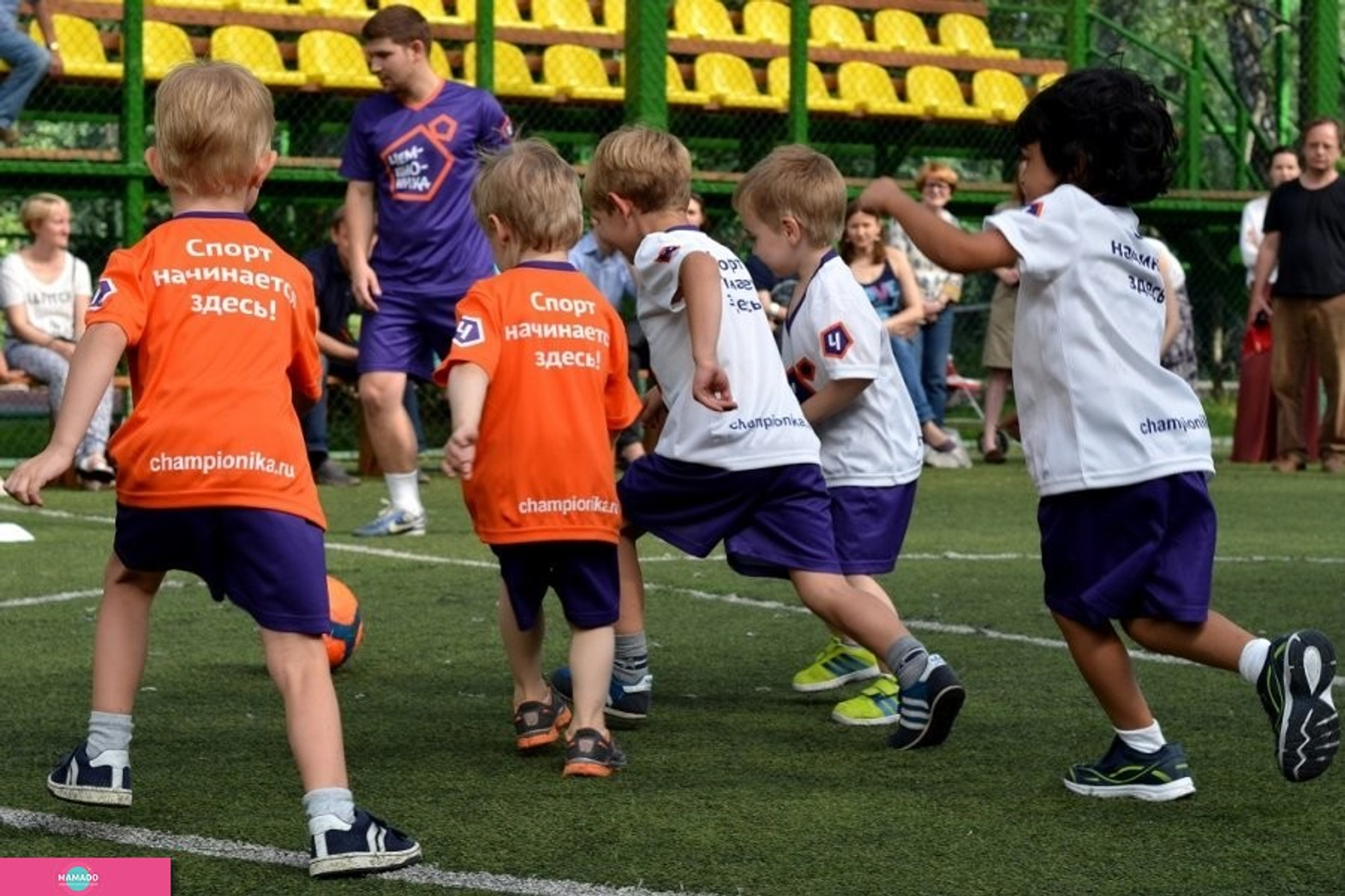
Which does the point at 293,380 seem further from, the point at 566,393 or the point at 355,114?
the point at 355,114

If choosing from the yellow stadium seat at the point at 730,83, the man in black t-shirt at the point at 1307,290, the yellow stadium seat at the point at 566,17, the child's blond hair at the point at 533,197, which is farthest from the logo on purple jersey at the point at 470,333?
the yellow stadium seat at the point at 566,17

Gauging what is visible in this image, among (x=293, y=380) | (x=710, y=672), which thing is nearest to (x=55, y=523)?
(x=710, y=672)

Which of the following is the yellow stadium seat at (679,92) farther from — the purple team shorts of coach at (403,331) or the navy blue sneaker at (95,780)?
the navy blue sneaker at (95,780)

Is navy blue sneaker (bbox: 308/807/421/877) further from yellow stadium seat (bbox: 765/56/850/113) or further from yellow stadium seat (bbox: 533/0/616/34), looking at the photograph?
yellow stadium seat (bbox: 533/0/616/34)

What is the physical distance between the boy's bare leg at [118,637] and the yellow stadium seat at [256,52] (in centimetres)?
1218

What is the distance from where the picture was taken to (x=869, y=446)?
235 inches

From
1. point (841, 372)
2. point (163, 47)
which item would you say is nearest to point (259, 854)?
point (841, 372)

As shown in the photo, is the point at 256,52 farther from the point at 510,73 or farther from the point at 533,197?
the point at 533,197

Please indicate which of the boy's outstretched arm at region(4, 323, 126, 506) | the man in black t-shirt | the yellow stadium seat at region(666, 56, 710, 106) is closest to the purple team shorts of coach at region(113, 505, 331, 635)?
the boy's outstretched arm at region(4, 323, 126, 506)

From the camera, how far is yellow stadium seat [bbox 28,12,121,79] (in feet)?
50.4

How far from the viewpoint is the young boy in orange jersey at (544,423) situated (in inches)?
201

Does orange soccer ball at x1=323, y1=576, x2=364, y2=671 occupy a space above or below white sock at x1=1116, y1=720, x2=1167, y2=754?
below

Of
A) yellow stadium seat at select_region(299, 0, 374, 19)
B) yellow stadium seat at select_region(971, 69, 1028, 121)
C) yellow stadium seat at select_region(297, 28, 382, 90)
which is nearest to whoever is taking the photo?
yellow stadium seat at select_region(297, 28, 382, 90)

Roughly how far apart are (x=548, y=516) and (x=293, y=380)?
0.85 metres
